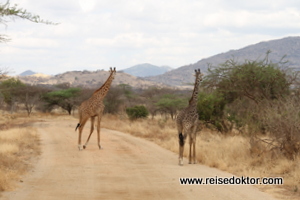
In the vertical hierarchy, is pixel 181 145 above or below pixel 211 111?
below

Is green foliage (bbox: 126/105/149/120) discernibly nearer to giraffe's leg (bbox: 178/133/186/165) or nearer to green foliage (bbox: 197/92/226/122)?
green foliage (bbox: 197/92/226/122)

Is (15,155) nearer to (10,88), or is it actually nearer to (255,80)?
(10,88)

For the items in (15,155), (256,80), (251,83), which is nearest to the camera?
(15,155)

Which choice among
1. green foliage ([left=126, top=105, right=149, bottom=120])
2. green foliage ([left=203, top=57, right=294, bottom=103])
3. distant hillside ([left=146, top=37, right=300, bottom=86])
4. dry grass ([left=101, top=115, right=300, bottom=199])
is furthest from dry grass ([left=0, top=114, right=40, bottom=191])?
distant hillside ([left=146, top=37, right=300, bottom=86])

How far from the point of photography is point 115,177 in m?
9.45

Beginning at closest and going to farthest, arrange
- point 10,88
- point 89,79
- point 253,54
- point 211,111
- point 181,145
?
point 10,88 → point 181,145 → point 211,111 → point 89,79 → point 253,54

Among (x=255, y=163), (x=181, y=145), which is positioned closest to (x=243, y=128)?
(x=255, y=163)

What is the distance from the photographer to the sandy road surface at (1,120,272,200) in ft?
25.2

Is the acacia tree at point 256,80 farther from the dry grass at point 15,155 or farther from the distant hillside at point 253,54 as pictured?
the distant hillside at point 253,54

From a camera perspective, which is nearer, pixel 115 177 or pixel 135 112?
pixel 115 177

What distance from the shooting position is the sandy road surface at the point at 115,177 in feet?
25.2

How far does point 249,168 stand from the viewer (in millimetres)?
10523

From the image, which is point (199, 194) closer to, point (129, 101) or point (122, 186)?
point (122, 186)

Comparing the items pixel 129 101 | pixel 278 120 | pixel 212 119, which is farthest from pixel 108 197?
pixel 129 101
